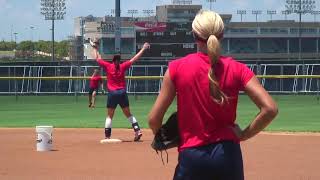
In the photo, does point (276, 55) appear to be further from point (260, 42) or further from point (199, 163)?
point (199, 163)

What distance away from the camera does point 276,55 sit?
113750 millimetres

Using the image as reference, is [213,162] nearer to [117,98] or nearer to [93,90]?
[117,98]

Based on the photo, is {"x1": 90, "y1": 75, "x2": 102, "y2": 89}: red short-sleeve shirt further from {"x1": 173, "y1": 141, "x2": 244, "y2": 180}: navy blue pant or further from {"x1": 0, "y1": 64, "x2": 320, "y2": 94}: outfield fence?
{"x1": 173, "y1": 141, "x2": 244, "y2": 180}: navy blue pant

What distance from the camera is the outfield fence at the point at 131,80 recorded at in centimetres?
3988

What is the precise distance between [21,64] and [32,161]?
1329 inches

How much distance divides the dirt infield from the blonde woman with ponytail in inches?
203

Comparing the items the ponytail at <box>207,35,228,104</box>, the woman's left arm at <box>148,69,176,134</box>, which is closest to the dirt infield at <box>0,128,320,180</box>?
the woman's left arm at <box>148,69,176,134</box>

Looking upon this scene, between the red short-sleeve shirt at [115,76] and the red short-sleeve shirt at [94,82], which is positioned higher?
the red short-sleeve shirt at [115,76]

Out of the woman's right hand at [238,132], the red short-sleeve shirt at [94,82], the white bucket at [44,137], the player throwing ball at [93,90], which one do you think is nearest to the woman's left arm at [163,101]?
the woman's right hand at [238,132]

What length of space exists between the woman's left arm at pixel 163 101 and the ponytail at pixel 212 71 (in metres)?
0.27

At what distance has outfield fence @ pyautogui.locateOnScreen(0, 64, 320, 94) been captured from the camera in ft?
131

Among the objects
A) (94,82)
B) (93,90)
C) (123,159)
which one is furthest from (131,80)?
(123,159)

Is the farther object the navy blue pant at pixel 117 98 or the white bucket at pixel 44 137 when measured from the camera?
the navy blue pant at pixel 117 98

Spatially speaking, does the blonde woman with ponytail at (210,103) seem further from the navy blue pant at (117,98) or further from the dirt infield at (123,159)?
the navy blue pant at (117,98)
